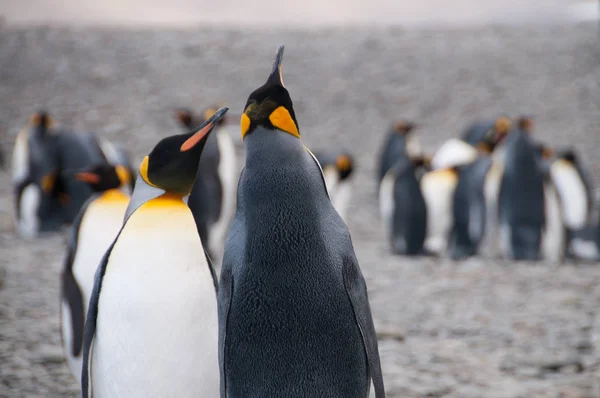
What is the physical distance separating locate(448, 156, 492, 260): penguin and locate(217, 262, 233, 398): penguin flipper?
4.85 meters

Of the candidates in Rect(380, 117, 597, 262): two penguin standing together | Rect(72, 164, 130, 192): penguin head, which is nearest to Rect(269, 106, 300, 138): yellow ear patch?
Rect(72, 164, 130, 192): penguin head

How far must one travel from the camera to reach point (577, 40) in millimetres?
Answer: 15070

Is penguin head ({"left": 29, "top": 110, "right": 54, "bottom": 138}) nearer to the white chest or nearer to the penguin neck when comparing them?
the white chest

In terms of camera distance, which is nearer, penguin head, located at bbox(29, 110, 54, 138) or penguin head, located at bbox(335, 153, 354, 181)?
penguin head, located at bbox(335, 153, 354, 181)

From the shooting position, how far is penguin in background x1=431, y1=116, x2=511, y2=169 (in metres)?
7.57

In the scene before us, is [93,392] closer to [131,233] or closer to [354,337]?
[131,233]

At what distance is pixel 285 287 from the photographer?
1588 millimetres

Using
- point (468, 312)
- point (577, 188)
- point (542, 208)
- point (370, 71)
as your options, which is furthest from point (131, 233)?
point (370, 71)

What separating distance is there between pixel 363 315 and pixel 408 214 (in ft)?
15.9

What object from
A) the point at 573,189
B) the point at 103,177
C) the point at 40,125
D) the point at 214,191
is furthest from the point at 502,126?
the point at 103,177

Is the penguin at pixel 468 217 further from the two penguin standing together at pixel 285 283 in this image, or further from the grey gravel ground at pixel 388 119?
the two penguin standing together at pixel 285 283

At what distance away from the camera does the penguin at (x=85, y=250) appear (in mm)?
2547

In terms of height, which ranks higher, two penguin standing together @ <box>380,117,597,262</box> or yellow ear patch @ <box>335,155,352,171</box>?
yellow ear patch @ <box>335,155,352,171</box>

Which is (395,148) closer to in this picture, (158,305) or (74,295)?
(74,295)
